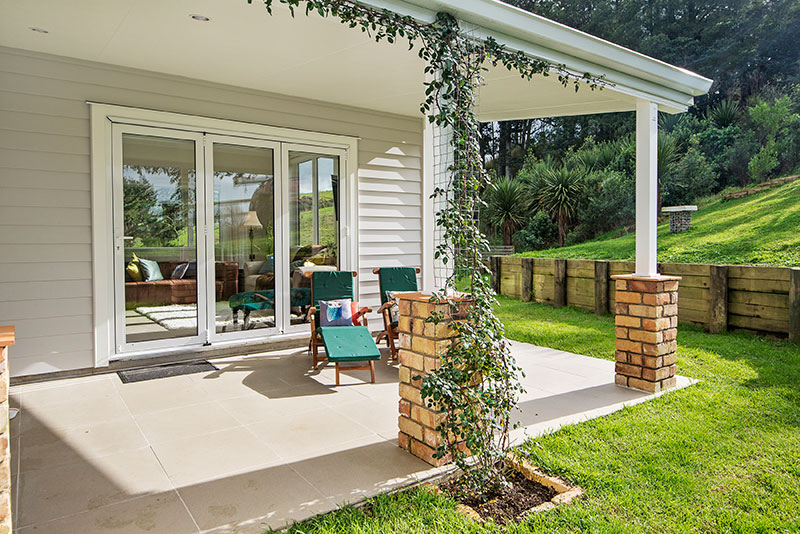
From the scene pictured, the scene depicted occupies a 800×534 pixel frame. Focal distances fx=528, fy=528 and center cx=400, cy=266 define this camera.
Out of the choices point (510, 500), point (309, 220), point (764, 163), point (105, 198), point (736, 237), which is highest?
point (764, 163)

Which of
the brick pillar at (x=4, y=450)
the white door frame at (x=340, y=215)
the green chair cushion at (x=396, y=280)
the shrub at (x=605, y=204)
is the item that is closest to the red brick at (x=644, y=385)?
the green chair cushion at (x=396, y=280)

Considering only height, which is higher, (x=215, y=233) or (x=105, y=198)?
(x=105, y=198)

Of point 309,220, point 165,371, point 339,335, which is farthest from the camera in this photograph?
point 309,220

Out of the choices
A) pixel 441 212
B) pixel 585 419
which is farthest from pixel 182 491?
pixel 585 419

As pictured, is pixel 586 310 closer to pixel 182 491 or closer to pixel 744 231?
pixel 744 231

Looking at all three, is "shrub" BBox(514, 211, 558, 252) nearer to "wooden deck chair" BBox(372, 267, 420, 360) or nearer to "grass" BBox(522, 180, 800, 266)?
"grass" BBox(522, 180, 800, 266)

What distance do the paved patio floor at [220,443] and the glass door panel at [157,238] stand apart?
2.14ft

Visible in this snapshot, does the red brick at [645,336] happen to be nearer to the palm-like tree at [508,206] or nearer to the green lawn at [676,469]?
the green lawn at [676,469]

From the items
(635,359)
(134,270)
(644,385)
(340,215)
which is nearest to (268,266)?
(340,215)

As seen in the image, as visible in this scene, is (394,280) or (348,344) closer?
(348,344)

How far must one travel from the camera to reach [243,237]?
17.4 ft

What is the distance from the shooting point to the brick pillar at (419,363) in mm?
2701

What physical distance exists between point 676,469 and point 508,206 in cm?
1162

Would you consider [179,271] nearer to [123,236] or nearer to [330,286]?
[123,236]
